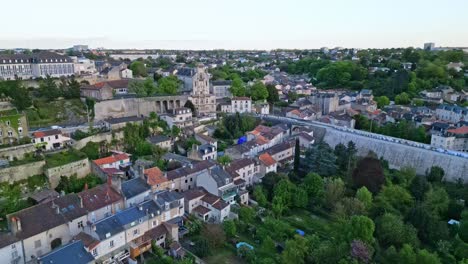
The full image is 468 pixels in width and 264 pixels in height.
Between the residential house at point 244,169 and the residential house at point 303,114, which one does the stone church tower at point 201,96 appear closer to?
the residential house at point 303,114

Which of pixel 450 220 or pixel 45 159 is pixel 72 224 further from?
pixel 450 220

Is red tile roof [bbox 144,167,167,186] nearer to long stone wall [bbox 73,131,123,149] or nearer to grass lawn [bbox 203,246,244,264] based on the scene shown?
grass lawn [bbox 203,246,244,264]

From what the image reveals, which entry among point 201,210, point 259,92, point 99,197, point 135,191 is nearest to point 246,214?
point 201,210

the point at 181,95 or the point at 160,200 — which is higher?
the point at 181,95

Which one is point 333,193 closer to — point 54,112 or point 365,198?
point 365,198

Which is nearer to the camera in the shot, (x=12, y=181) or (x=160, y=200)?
(x=160, y=200)

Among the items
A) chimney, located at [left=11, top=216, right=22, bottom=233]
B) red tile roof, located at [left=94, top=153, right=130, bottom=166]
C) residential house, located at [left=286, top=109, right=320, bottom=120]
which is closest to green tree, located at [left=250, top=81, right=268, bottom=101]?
residential house, located at [left=286, top=109, right=320, bottom=120]

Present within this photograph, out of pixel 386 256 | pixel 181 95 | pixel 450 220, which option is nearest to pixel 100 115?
pixel 181 95
